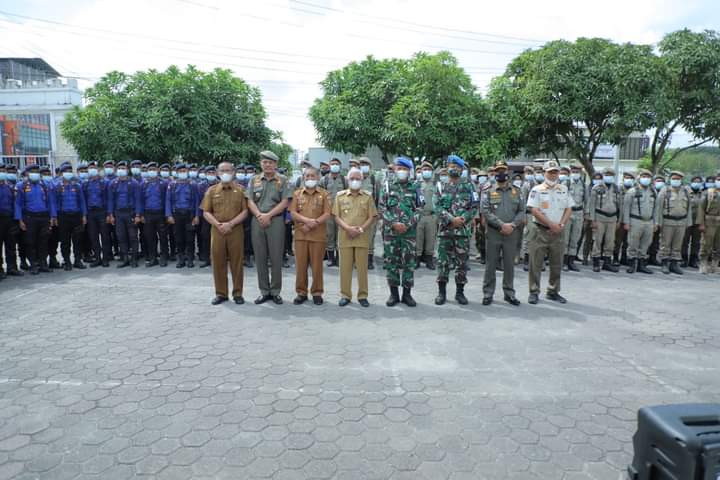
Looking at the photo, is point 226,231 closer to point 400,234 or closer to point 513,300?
point 400,234

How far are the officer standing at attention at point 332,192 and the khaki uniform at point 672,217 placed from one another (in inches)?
231

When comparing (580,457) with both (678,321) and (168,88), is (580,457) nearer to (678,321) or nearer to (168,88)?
(678,321)

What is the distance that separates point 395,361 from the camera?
442cm

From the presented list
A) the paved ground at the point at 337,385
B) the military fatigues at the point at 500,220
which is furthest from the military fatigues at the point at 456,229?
the paved ground at the point at 337,385

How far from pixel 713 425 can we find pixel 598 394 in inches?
77.2

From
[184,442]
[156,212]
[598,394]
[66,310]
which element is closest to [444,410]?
[598,394]

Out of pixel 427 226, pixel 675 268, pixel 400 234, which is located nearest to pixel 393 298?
pixel 400 234

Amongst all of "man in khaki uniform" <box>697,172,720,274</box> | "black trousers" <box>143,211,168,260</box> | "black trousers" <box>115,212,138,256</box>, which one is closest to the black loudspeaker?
"man in khaki uniform" <box>697,172,720,274</box>

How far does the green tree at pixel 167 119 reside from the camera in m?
14.7

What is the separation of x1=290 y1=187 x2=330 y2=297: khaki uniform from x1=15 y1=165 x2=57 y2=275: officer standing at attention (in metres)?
4.88

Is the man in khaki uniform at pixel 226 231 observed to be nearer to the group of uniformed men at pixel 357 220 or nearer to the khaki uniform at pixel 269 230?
the group of uniformed men at pixel 357 220

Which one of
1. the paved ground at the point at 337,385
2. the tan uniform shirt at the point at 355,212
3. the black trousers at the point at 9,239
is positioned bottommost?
the paved ground at the point at 337,385

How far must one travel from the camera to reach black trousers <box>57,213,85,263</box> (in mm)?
8664

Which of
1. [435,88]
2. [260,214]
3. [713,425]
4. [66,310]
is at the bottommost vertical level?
[66,310]
